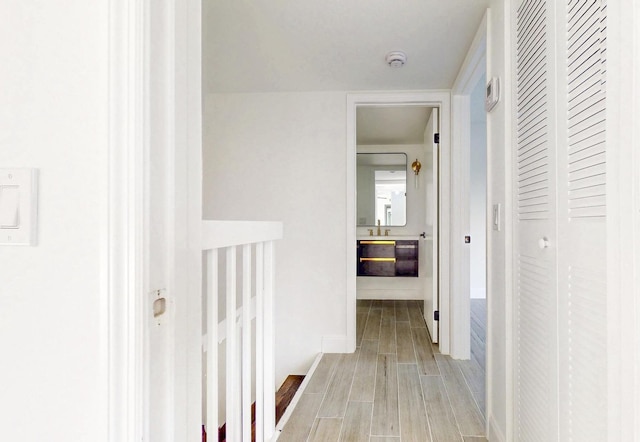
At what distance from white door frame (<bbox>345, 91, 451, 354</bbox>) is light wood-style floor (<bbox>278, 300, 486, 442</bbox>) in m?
0.25

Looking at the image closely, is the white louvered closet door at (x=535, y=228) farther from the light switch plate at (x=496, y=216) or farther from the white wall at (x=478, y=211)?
the white wall at (x=478, y=211)

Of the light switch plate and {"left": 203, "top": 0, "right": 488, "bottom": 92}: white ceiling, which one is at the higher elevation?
{"left": 203, "top": 0, "right": 488, "bottom": 92}: white ceiling

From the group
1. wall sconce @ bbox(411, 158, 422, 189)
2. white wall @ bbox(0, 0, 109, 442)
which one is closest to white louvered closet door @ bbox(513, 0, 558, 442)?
white wall @ bbox(0, 0, 109, 442)

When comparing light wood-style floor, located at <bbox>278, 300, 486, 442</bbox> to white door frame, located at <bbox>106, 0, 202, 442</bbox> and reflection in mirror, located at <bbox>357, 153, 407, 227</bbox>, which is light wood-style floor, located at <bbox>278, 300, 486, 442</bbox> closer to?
white door frame, located at <bbox>106, 0, 202, 442</bbox>

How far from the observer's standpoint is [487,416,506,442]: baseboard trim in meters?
1.60

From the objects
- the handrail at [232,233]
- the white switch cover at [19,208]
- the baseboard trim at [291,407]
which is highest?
the white switch cover at [19,208]

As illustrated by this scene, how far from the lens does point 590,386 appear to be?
2.87ft

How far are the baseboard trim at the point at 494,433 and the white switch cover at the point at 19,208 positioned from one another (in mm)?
1808

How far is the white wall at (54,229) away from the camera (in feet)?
1.80

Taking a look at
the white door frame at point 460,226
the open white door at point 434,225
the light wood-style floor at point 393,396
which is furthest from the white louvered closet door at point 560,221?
the open white door at point 434,225

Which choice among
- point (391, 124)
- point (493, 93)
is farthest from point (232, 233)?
point (391, 124)

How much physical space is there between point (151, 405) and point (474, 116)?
452 centimetres

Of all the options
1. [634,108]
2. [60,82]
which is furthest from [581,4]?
[60,82]

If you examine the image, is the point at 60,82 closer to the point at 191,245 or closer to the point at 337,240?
the point at 191,245
